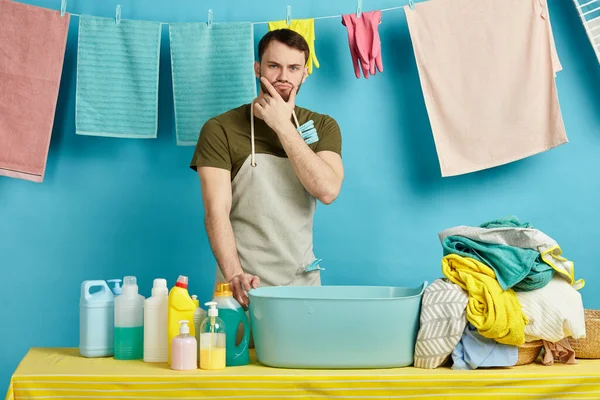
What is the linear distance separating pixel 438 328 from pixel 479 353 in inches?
3.7

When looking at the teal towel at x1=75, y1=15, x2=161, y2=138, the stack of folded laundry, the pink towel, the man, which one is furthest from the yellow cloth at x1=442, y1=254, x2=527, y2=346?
the pink towel

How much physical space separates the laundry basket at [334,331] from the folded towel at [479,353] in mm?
104

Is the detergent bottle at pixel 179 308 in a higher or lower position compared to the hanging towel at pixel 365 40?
lower

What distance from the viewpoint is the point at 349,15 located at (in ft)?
8.23

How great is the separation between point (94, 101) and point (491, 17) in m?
1.40

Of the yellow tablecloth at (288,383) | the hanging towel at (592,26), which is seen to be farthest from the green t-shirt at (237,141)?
the hanging towel at (592,26)

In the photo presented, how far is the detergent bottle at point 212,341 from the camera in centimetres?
138

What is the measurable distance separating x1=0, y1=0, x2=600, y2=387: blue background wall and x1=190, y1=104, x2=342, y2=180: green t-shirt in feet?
2.03

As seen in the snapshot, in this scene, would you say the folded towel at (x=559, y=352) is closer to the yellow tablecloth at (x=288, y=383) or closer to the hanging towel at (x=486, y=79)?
the yellow tablecloth at (x=288, y=383)

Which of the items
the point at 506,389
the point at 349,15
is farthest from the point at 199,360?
the point at 349,15

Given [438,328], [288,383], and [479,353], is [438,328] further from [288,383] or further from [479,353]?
[288,383]

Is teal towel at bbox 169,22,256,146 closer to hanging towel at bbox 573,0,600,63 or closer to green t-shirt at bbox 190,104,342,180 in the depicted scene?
green t-shirt at bbox 190,104,342,180

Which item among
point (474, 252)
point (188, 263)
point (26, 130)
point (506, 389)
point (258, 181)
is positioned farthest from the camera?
point (188, 263)

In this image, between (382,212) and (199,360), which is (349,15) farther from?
(199,360)
